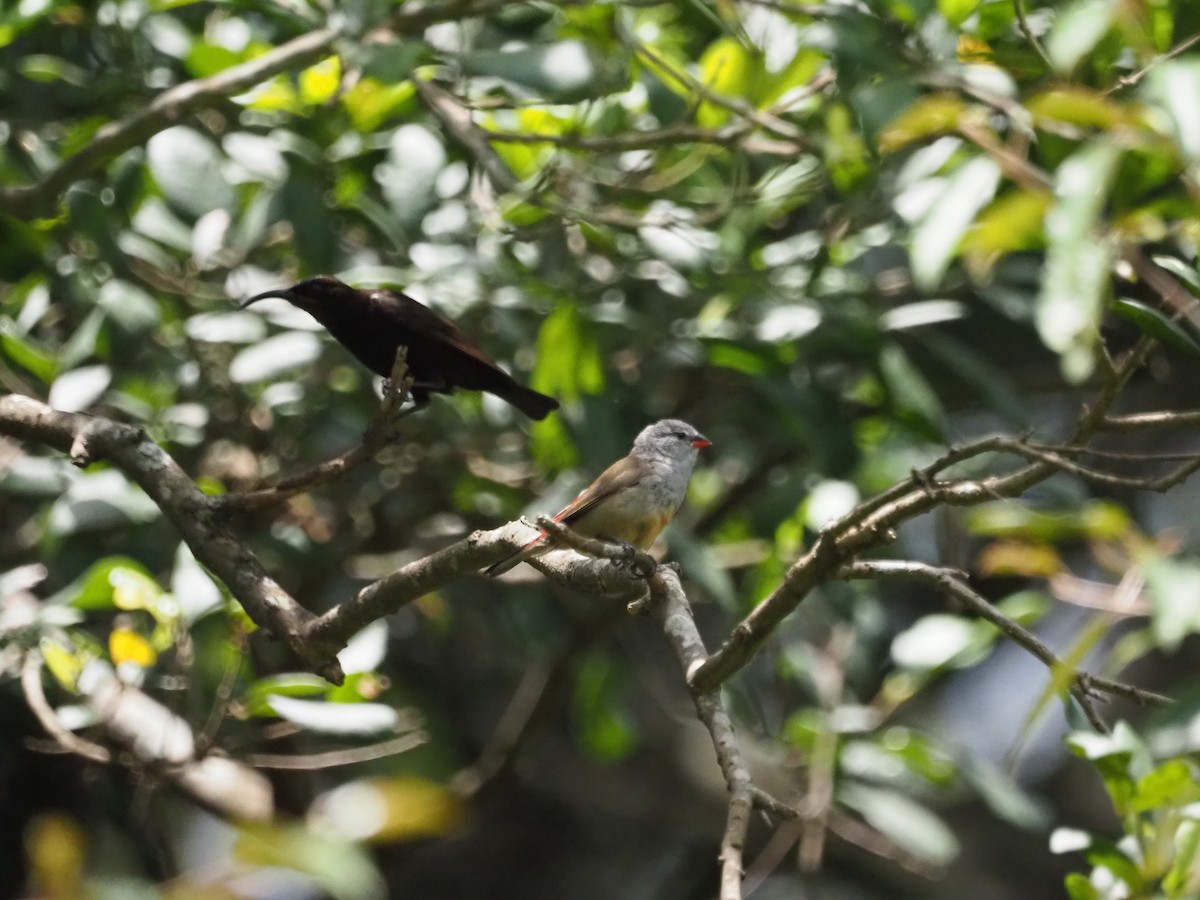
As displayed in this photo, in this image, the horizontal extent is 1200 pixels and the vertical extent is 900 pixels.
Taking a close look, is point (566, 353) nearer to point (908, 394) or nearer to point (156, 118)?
point (908, 394)

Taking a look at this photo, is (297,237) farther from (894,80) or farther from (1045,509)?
(1045,509)

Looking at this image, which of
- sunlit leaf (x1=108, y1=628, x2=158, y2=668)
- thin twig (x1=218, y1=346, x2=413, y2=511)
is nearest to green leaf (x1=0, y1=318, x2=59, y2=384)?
sunlit leaf (x1=108, y1=628, x2=158, y2=668)

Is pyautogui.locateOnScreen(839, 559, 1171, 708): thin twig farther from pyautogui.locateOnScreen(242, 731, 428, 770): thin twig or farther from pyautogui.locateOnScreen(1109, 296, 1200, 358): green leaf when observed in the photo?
pyautogui.locateOnScreen(242, 731, 428, 770): thin twig

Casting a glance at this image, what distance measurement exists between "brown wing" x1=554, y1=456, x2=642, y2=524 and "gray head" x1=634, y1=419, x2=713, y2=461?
198 mm

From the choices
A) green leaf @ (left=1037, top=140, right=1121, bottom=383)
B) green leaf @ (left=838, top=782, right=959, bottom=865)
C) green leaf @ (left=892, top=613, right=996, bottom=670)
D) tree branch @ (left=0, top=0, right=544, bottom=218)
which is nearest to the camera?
green leaf @ (left=1037, top=140, right=1121, bottom=383)

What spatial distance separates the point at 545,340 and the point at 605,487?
2.07 ft

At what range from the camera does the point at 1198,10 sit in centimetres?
400

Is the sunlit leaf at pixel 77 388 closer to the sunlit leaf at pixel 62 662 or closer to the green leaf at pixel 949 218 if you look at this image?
the sunlit leaf at pixel 62 662

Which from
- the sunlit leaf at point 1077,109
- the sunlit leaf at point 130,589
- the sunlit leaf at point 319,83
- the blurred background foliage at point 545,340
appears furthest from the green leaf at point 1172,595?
the sunlit leaf at point 319,83

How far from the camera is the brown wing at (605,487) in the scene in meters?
4.30

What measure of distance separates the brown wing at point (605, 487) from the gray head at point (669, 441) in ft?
0.65

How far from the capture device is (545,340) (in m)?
4.66

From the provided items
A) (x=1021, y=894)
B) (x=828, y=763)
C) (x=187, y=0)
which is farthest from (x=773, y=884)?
(x=187, y=0)

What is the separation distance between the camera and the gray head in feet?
15.3
